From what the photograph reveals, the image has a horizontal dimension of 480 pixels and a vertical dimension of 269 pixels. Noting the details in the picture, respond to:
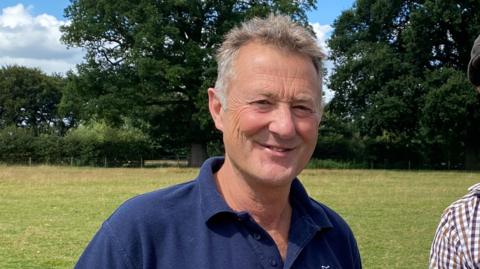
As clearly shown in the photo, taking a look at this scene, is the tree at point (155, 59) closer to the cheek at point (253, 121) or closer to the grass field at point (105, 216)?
the grass field at point (105, 216)

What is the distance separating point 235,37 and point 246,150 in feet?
1.50

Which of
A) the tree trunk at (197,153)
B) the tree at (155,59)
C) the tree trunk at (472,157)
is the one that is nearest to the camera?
the tree at (155,59)

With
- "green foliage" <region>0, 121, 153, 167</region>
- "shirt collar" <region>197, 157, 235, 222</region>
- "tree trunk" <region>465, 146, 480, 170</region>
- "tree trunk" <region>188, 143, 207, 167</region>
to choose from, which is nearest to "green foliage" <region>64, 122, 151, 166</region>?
"green foliage" <region>0, 121, 153, 167</region>

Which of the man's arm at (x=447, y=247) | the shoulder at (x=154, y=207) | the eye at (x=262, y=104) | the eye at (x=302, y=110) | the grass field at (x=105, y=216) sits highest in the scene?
the eye at (x=262, y=104)

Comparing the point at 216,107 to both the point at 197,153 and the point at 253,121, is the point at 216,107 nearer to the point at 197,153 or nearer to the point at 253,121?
the point at 253,121

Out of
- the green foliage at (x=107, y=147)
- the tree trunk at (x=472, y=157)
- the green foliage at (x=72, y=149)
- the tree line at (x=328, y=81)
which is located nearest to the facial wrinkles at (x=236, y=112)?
the tree line at (x=328, y=81)

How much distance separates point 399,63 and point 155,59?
18.7 metres

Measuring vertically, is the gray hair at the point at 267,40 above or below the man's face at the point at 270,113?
above

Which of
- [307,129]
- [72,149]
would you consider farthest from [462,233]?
[72,149]

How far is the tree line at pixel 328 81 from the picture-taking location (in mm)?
46500

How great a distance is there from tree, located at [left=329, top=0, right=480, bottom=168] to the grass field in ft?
66.6

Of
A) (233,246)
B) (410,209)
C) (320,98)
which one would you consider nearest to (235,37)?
(320,98)

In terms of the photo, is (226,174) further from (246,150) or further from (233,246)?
(233,246)

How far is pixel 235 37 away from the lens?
2.50 meters
